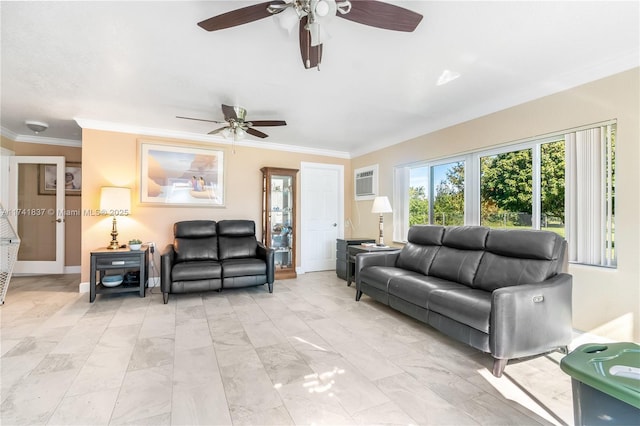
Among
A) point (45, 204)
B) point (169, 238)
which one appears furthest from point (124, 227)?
point (45, 204)

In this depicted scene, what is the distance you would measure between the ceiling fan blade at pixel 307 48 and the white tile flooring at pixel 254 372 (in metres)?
2.09

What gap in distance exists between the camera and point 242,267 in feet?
12.5

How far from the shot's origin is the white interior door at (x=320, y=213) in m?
5.40

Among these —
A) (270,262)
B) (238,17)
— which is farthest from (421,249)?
(238,17)

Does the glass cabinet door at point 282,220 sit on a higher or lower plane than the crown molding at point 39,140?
lower

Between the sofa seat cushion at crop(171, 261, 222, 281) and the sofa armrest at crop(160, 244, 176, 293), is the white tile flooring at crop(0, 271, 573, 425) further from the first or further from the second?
the sofa seat cushion at crop(171, 261, 222, 281)

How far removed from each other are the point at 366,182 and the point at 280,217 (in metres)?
1.71

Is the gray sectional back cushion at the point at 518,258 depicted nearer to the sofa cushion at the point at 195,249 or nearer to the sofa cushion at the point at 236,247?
the sofa cushion at the point at 236,247

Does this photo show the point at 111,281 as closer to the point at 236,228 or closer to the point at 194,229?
the point at 194,229

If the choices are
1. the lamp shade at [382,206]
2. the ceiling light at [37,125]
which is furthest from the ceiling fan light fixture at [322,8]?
A: the ceiling light at [37,125]

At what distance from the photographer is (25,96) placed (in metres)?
3.12

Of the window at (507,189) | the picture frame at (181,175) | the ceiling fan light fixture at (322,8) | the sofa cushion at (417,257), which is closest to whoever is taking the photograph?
the ceiling fan light fixture at (322,8)

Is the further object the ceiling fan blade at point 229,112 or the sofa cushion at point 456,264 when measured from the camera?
the ceiling fan blade at point 229,112

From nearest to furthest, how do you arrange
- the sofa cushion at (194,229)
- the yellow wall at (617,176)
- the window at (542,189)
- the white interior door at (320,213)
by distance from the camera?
the yellow wall at (617,176) → the window at (542,189) → the sofa cushion at (194,229) → the white interior door at (320,213)
